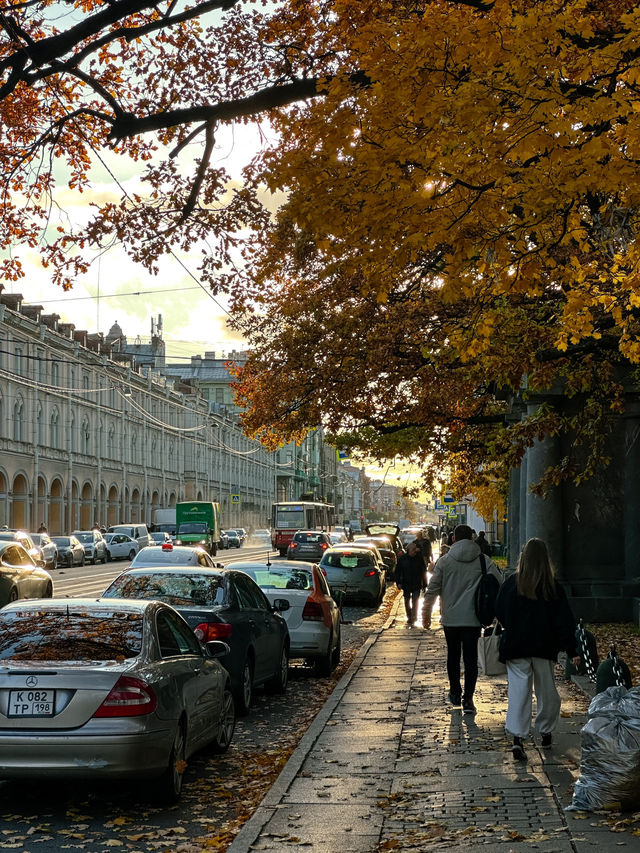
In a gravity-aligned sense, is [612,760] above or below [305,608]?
below

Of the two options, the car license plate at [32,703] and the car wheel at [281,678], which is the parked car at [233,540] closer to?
the car wheel at [281,678]

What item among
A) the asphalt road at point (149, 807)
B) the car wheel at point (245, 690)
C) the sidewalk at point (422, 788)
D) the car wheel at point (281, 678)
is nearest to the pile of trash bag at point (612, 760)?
the sidewalk at point (422, 788)

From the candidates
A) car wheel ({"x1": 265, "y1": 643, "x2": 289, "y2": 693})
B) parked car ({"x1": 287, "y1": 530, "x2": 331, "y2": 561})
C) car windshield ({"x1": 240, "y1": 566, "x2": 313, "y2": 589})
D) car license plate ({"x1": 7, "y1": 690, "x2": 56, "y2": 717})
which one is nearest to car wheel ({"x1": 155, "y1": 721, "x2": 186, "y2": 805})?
car license plate ({"x1": 7, "y1": 690, "x2": 56, "y2": 717})

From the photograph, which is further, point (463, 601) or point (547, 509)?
point (547, 509)

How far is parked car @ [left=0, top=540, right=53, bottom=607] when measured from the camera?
71.9 ft

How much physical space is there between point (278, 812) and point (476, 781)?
5.43 ft

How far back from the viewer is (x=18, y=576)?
2245 cm

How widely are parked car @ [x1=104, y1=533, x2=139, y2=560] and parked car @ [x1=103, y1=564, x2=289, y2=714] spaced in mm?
48846

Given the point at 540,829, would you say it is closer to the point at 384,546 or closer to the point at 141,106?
the point at 141,106

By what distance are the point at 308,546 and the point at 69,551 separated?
38.6 feet

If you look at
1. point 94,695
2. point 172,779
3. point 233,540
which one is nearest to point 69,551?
point 233,540

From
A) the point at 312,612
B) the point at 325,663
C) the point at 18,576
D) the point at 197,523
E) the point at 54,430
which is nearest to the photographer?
the point at 312,612

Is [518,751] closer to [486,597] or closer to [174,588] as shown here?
[486,597]

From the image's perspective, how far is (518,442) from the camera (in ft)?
63.0
